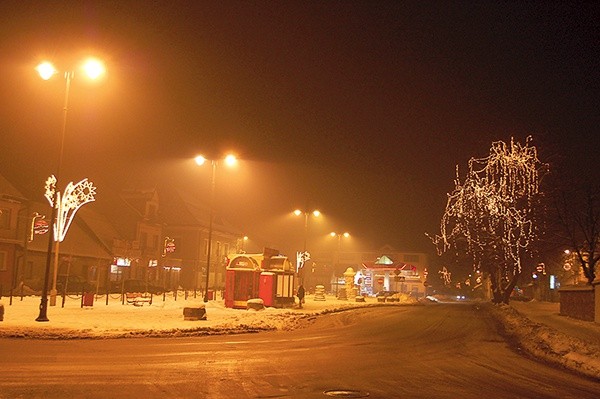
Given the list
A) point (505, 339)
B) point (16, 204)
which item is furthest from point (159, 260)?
point (505, 339)

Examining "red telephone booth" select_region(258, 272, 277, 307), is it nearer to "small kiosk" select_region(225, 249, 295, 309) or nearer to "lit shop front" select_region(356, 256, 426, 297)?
"small kiosk" select_region(225, 249, 295, 309)

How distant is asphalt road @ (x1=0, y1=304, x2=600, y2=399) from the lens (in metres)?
10.7

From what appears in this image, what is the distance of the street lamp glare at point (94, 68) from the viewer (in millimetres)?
22022

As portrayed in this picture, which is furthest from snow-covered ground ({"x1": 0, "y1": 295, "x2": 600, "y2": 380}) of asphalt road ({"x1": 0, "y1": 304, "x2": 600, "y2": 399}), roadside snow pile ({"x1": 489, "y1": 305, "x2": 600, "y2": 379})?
asphalt road ({"x1": 0, "y1": 304, "x2": 600, "y2": 399})

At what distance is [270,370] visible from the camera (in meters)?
13.2

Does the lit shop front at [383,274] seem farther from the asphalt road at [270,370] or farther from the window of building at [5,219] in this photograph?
the asphalt road at [270,370]

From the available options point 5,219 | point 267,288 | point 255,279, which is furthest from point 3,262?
point 267,288

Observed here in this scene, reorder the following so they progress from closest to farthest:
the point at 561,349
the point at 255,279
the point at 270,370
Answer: the point at 270,370, the point at 561,349, the point at 255,279

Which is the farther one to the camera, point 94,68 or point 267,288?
point 267,288

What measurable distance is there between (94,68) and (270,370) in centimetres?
1373

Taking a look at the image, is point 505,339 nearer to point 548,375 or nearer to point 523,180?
point 548,375

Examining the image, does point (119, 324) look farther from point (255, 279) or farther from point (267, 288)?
point (267, 288)

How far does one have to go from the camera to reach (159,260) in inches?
2800

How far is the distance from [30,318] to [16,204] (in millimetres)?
25185
